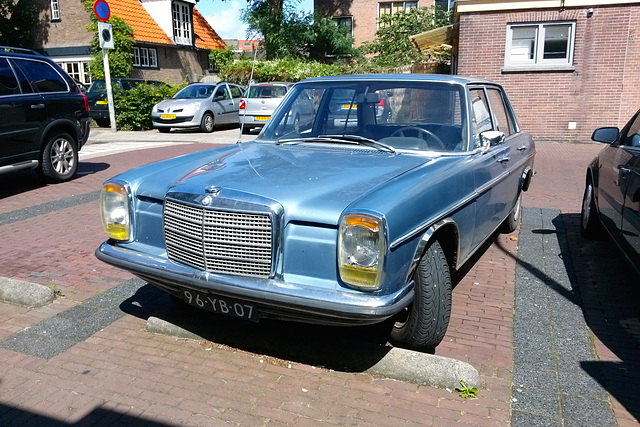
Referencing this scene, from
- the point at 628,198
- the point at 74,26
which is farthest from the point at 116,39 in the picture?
the point at 628,198

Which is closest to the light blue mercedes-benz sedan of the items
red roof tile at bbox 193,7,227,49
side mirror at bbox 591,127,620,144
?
side mirror at bbox 591,127,620,144

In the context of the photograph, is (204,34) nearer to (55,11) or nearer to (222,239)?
(55,11)

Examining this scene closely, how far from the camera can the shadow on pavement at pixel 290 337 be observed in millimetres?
3506

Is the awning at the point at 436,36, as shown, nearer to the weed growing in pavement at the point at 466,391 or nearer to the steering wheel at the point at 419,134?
the steering wheel at the point at 419,134

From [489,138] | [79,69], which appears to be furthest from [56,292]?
[79,69]

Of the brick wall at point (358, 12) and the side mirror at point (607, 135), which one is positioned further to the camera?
the brick wall at point (358, 12)

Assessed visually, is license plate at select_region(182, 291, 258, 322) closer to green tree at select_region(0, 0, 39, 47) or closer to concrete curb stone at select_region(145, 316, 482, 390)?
concrete curb stone at select_region(145, 316, 482, 390)

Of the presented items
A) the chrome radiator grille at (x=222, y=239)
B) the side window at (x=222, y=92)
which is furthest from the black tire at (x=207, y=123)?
the chrome radiator grille at (x=222, y=239)

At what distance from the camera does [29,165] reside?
860 centimetres

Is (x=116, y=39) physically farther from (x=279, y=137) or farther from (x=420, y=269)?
(x=420, y=269)

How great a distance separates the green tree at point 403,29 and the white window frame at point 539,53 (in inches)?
508

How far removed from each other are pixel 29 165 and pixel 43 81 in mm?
1417

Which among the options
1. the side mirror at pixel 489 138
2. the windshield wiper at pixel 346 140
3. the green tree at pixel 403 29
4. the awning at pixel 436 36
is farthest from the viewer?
the green tree at pixel 403 29

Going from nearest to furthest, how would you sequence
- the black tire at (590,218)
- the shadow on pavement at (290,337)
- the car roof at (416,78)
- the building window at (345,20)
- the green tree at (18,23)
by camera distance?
the shadow on pavement at (290,337) → the car roof at (416,78) → the black tire at (590,218) → the green tree at (18,23) → the building window at (345,20)
